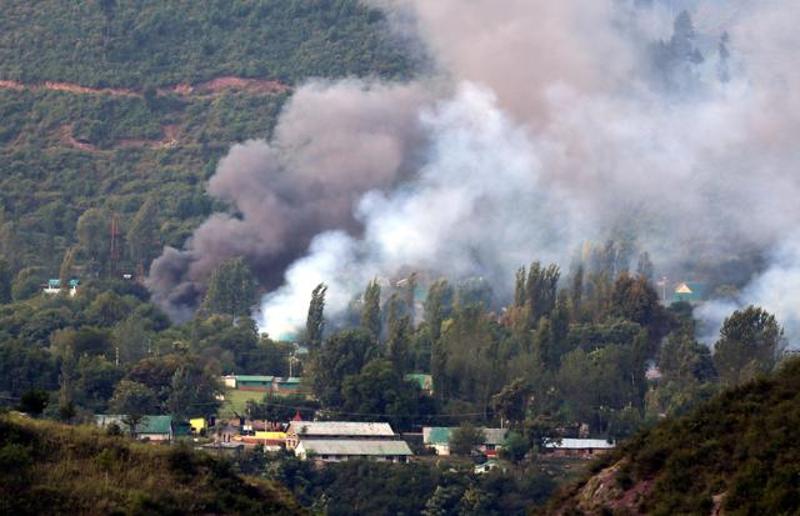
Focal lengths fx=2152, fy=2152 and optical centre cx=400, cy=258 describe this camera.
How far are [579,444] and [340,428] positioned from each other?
9.15 meters

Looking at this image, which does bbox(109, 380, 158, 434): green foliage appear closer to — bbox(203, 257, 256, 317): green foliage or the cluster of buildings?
the cluster of buildings

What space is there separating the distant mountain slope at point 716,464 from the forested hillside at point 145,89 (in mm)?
88132

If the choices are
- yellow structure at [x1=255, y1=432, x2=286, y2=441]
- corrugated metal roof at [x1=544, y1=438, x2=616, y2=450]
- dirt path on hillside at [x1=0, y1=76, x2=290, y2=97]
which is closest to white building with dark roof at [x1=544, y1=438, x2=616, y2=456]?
corrugated metal roof at [x1=544, y1=438, x2=616, y2=450]

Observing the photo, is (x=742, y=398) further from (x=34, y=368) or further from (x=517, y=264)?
(x=517, y=264)

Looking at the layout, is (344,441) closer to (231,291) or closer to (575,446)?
(575,446)

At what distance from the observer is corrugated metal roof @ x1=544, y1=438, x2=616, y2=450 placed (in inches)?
3184

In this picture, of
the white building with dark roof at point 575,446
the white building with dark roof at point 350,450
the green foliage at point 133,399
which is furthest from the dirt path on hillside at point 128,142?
the white building with dark roof at point 575,446

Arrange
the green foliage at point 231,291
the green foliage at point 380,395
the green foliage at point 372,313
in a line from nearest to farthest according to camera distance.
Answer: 1. the green foliage at point 380,395
2. the green foliage at point 372,313
3. the green foliage at point 231,291

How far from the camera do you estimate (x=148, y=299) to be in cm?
11062

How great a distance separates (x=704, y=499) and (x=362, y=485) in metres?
39.2

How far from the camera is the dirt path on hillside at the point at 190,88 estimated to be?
14438cm

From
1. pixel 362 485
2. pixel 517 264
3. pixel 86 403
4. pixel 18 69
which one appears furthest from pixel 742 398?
pixel 18 69

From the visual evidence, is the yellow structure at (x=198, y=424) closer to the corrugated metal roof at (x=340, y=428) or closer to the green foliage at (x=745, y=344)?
the corrugated metal roof at (x=340, y=428)

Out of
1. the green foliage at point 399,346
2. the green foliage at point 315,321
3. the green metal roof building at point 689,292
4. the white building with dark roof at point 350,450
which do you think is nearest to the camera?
the white building with dark roof at point 350,450
